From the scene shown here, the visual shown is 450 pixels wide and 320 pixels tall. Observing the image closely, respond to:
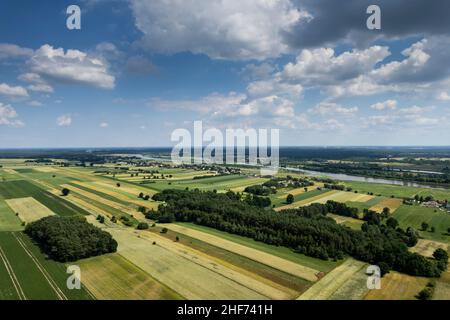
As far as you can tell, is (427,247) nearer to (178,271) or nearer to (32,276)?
(178,271)

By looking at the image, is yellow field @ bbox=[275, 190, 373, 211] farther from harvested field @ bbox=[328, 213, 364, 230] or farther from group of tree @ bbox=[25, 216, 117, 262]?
group of tree @ bbox=[25, 216, 117, 262]

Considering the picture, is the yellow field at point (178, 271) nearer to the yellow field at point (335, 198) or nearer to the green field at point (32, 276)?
the green field at point (32, 276)

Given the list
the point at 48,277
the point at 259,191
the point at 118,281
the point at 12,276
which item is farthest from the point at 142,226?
the point at 259,191

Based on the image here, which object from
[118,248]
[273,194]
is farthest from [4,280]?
[273,194]

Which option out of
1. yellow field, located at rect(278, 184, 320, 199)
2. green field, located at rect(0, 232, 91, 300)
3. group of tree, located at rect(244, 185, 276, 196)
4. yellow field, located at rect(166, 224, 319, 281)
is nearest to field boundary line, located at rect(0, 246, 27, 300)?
green field, located at rect(0, 232, 91, 300)

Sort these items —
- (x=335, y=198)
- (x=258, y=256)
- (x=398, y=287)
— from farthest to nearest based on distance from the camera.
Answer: (x=335, y=198) < (x=258, y=256) < (x=398, y=287)

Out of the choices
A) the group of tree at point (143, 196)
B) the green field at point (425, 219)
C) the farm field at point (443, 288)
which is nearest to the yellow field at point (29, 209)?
the group of tree at point (143, 196)
